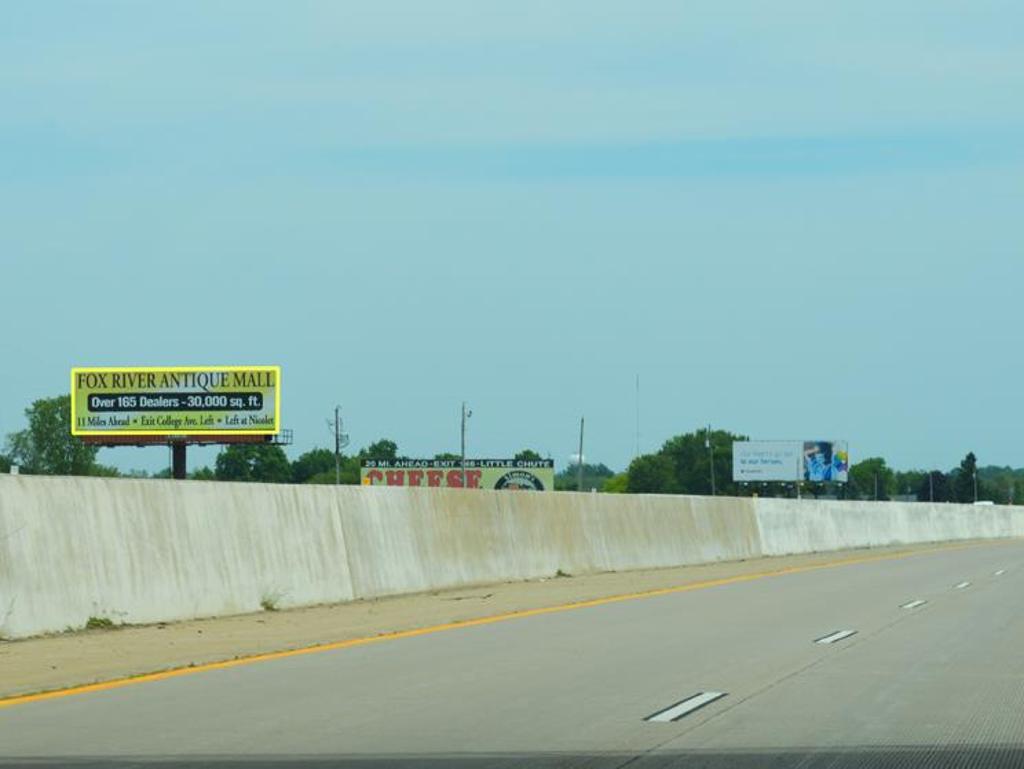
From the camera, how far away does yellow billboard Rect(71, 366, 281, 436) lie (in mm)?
85062

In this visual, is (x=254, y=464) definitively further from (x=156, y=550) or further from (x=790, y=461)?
(x=156, y=550)

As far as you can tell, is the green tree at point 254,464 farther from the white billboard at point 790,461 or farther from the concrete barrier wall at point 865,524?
the concrete barrier wall at point 865,524

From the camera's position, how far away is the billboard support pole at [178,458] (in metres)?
84.6

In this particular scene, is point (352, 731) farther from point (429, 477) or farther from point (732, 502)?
point (429, 477)

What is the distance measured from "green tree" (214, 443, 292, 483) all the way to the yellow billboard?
208ft

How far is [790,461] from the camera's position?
482ft

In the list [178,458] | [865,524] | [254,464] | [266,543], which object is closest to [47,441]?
[254,464]

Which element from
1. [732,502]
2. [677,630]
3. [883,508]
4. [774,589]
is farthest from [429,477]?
[677,630]

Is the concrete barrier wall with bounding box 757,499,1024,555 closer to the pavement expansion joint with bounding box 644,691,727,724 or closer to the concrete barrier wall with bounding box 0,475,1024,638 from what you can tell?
the concrete barrier wall with bounding box 0,475,1024,638

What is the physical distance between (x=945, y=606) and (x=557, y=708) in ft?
43.6

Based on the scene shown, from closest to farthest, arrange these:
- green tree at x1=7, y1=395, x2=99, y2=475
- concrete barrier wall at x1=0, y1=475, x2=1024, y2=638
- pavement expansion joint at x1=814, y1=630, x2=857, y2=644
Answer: concrete barrier wall at x1=0, y1=475, x2=1024, y2=638 < pavement expansion joint at x1=814, y1=630, x2=857, y2=644 < green tree at x1=7, y1=395, x2=99, y2=475

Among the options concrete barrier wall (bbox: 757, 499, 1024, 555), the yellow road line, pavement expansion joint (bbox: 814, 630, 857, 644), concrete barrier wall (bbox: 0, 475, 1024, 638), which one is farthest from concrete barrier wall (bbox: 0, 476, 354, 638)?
concrete barrier wall (bbox: 757, 499, 1024, 555)

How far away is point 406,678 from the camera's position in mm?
14594

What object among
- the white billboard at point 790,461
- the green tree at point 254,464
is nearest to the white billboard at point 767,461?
the white billboard at point 790,461
